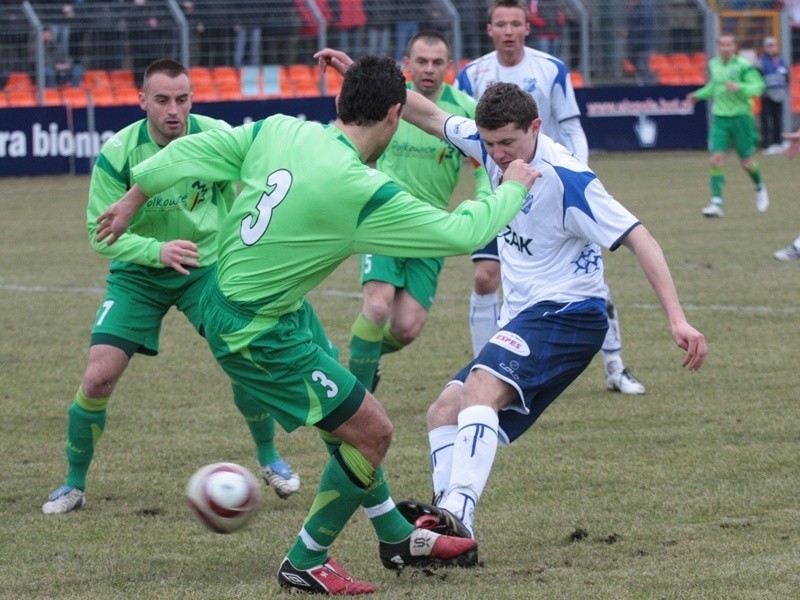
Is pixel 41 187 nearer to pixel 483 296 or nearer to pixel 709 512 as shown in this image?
pixel 483 296

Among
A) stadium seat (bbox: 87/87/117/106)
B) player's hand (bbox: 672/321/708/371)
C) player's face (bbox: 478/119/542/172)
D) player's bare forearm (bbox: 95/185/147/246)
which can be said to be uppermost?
player's face (bbox: 478/119/542/172)

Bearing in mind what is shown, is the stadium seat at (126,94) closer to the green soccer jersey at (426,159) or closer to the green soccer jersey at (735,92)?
the green soccer jersey at (735,92)

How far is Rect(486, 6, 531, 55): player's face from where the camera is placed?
779 cm

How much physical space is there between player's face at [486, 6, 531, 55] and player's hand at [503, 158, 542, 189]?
11.4 feet

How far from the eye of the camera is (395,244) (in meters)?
4.25

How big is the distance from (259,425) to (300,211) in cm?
196

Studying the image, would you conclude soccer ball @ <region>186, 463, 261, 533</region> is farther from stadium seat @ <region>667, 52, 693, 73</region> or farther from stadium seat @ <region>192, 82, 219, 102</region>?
stadium seat @ <region>667, 52, 693, 73</region>

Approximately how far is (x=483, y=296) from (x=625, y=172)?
14812mm

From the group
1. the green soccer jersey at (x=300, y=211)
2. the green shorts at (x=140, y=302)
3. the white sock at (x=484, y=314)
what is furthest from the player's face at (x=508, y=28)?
the green soccer jersey at (x=300, y=211)

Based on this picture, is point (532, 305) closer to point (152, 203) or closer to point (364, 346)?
point (152, 203)

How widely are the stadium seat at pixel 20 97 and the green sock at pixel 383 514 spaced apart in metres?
18.8

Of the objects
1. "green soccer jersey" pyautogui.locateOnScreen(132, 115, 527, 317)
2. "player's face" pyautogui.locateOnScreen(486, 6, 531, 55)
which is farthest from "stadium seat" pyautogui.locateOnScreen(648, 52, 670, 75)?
"green soccer jersey" pyautogui.locateOnScreen(132, 115, 527, 317)

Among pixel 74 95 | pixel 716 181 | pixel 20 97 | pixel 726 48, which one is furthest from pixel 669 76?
pixel 20 97

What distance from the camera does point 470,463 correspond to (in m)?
4.69
